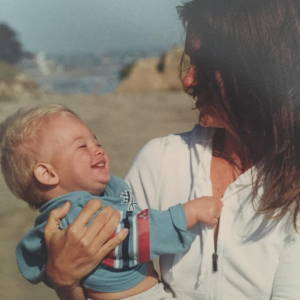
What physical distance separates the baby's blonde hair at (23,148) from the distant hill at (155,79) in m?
7.57

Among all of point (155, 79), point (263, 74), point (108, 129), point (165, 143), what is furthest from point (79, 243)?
point (155, 79)

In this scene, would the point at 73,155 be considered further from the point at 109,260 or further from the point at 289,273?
the point at 289,273

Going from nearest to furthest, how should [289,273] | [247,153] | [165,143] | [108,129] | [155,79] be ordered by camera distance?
[289,273] → [247,153] → [165,143] → [108,129] → [155,79]

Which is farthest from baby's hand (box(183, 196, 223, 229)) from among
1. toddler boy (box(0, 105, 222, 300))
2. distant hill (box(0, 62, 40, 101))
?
distant hill (box(0, 62, 40, 101))

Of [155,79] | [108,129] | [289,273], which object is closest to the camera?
[289,273]

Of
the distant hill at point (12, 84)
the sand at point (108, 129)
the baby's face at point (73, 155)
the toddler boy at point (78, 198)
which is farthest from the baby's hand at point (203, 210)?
the distant hill at point (12, 84)

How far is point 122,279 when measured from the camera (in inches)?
51.7

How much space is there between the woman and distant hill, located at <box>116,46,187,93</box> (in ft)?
25.2

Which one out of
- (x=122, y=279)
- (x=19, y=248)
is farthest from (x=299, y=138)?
(x=19, y=248)

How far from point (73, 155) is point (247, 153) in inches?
24.6

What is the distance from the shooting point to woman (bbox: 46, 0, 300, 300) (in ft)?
3.92

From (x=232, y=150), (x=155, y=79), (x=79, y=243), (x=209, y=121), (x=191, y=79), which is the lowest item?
(x=79, y=243)

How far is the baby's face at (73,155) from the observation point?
1358 mm

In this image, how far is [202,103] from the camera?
1338mm
